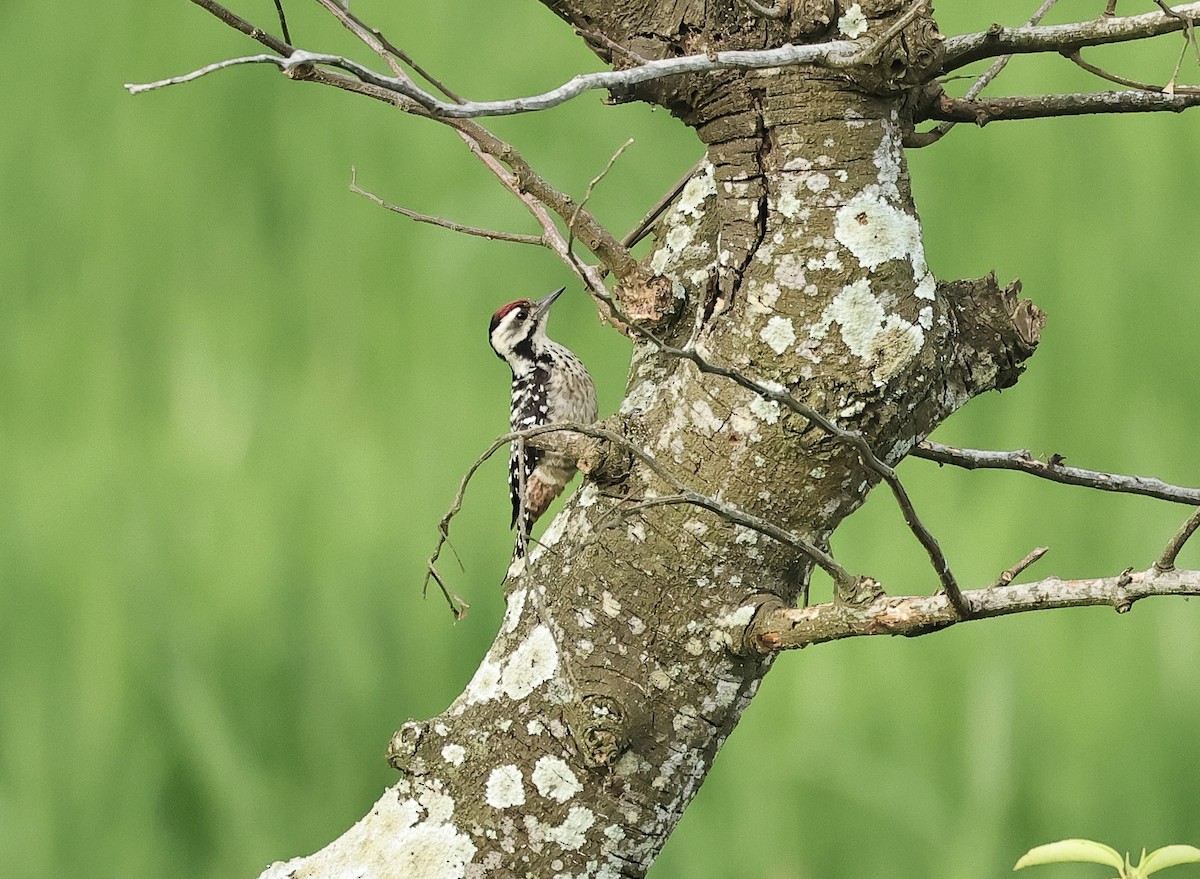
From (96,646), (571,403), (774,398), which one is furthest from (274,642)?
(774,398)

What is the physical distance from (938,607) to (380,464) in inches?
132

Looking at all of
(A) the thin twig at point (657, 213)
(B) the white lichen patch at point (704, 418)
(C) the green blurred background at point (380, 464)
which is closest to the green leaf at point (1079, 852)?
(B) the white lichen patch at point (704, 418)

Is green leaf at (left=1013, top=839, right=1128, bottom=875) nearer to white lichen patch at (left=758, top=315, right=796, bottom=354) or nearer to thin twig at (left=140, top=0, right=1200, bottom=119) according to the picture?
white lichen patch at (left=758, top=315, right=796, bottom=354)

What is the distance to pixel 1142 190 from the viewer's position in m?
5.42

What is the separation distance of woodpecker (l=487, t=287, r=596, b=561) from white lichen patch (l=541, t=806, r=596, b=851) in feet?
7.87

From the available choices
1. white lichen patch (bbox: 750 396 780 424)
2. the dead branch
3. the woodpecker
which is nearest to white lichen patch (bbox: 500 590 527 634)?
the dead branch

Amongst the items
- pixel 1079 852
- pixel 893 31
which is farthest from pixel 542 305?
pixel 1079 852

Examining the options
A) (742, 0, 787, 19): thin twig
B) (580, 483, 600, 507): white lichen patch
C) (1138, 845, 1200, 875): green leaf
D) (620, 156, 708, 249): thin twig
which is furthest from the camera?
(620, 156, 708, 249): thin twig

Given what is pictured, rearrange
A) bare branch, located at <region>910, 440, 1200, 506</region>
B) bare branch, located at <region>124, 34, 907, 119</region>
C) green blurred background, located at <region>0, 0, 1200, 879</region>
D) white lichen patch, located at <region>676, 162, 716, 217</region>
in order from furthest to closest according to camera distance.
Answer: green blurred background, located at <region>0, 0, 1200, 879</region>, white lichen patch, located at <region>676, 162, 716, 217</region>, bare branch, located at <region>910, 440, 1200, 506</region>, bare branch, located at <region>124, 34, 907, 119</region>

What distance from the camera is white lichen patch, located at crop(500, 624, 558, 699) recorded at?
1.90 metres

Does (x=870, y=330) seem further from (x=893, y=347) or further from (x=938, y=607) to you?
(x=938, y=607)

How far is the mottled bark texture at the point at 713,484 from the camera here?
1.82 metres

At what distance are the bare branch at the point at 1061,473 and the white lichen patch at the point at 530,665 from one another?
567 millimetres

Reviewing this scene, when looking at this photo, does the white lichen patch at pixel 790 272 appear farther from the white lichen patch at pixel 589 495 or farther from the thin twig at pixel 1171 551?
the thin twig at pixel 1171 551
